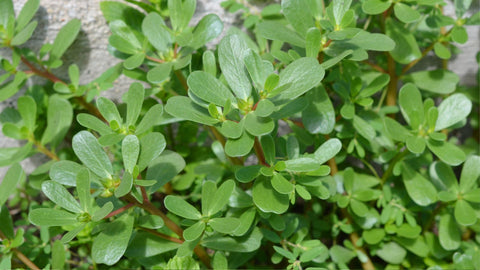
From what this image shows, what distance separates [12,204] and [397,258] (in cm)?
Answer: 150

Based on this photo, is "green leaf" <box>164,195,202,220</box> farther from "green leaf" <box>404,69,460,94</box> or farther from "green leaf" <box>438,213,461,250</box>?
"green leaf" <box>404,69,460,94</box>

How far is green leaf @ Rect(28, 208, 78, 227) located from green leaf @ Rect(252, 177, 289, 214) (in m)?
0.46

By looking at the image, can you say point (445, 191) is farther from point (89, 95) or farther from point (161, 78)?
point (89, 95)

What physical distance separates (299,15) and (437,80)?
2.34 feet

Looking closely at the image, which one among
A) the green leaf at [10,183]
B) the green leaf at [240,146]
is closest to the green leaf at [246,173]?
the green leaf at [240,146]

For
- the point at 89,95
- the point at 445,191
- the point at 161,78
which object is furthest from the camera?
the point at 89,95

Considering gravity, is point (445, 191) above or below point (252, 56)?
below

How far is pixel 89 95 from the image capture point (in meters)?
1.60

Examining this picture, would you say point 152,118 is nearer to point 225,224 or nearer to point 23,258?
point 225,224

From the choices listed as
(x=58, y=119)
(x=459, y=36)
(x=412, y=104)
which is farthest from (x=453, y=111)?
(x=58, y=119)

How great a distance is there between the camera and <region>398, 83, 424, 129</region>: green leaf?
1.44 m

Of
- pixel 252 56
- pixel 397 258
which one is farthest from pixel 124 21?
pixel 397 258

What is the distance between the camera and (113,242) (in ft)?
3.68

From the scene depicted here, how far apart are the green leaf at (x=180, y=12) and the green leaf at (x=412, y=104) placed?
0.73m
